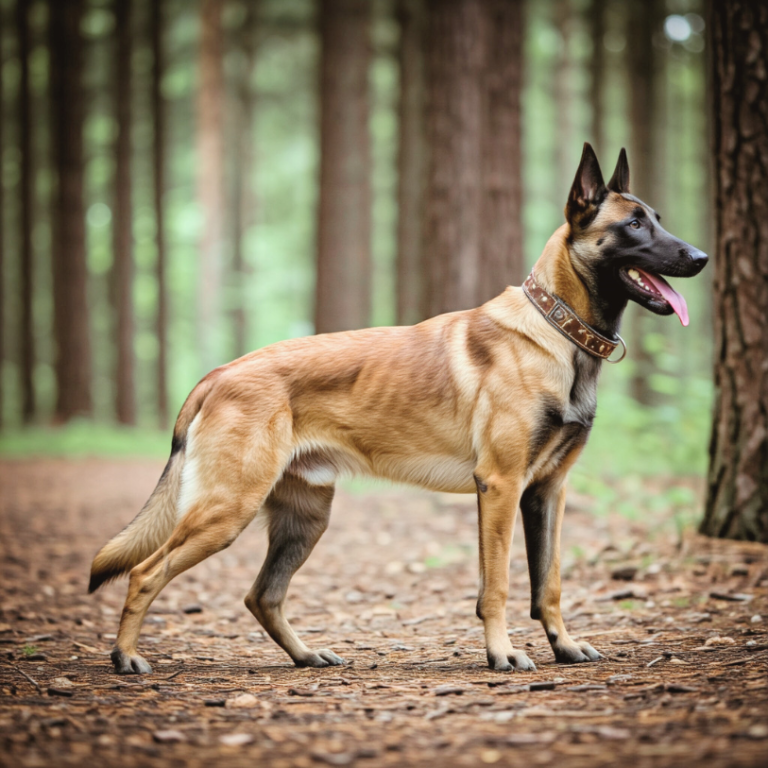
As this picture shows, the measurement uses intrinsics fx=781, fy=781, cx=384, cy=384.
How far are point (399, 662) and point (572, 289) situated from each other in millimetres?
2031

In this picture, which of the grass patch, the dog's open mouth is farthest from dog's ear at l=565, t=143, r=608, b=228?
the grass patch

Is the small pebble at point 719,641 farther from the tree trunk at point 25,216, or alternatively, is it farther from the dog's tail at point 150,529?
the tree trunk at point 25,216

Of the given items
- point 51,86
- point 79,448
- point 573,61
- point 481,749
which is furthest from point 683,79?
point 481,749

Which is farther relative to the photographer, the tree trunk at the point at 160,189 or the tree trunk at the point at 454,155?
the tree trunk at the point at 160,189

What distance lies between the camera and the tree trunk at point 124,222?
1838 cm

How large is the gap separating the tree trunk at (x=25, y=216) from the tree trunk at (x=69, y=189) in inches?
43.6

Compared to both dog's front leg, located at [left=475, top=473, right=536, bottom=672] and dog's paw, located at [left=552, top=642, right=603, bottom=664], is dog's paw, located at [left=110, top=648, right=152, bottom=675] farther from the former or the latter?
dog's paw, located at [left=552, top=642, right=603, bottom=664]

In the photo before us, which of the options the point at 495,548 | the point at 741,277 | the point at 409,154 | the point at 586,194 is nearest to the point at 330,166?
the point at 409,154

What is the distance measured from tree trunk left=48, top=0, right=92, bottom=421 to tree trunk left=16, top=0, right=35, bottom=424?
1.11 m

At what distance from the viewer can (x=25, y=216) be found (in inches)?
782

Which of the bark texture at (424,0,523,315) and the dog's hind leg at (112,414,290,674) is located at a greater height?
the bark texture at (424,0,523,315)

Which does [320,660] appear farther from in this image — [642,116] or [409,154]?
[642,116]

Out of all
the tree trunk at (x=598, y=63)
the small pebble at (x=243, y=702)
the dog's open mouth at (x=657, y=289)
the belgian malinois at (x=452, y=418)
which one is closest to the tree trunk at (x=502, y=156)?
the belgian malinois at (x=452, y=418)

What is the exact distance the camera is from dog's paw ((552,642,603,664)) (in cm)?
371
